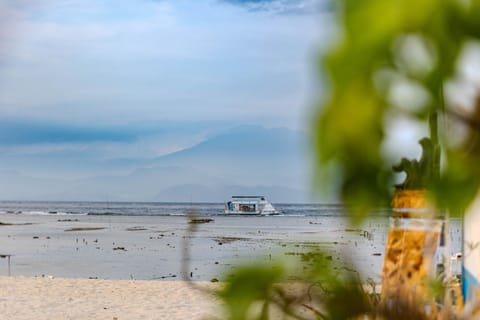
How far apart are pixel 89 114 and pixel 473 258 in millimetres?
43809

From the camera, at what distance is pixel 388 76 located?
27 centimetres

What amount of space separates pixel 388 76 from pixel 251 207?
4397 cm

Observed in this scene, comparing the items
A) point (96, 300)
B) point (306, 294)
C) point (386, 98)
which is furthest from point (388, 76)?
point (96, 300)

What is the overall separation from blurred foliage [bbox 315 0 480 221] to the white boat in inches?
1673

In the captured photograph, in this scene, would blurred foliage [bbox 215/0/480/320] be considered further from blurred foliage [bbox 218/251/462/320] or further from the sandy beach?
the sandy beach

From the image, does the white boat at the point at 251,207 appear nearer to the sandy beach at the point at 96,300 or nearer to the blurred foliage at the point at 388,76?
the sandy beach at the point at 96,300

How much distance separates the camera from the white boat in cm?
4328

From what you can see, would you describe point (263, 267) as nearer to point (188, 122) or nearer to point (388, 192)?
point (388, 192)

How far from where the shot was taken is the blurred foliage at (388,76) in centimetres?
24

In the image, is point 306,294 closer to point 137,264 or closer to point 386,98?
point 386,98

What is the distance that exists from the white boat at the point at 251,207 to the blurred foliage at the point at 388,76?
139 ft

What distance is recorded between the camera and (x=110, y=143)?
5384cm

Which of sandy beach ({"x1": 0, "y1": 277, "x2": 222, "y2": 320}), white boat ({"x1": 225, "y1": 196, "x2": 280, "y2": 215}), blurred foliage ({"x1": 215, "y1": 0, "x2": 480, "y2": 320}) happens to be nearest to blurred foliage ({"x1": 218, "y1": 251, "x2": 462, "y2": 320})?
blurred foliage ({"x1": 215, "y1": 0, "x2": 480, "y2": 320})

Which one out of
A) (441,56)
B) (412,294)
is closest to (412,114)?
(441,56)
